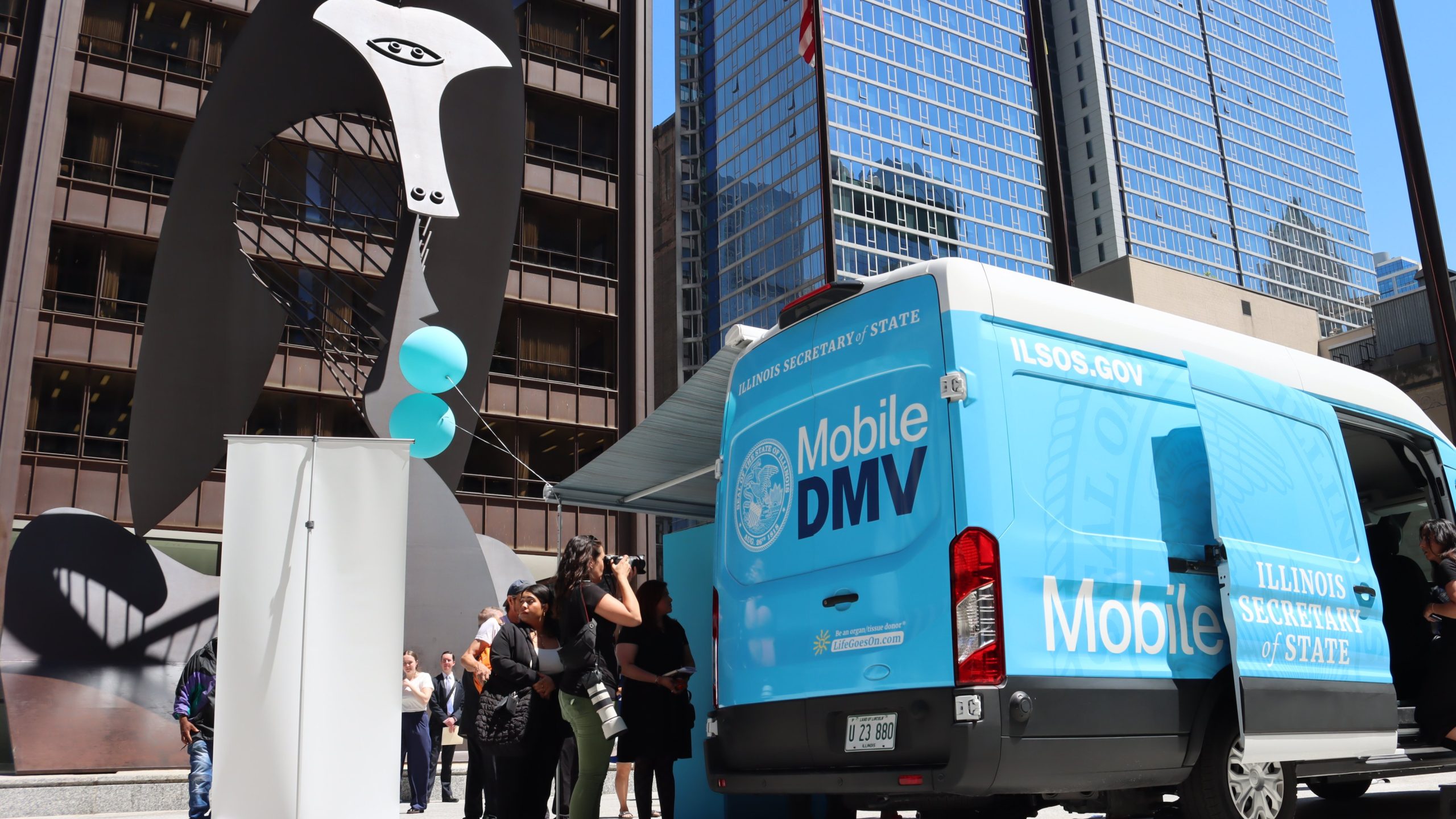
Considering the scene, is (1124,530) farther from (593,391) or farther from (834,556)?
(593,391)

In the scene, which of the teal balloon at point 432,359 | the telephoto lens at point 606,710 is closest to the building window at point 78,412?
the teal balloon at point 432,359

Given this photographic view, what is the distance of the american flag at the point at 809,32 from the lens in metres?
12.5

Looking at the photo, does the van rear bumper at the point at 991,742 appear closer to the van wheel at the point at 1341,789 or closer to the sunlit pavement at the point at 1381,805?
the sunlit pavement at the point at 1381,805

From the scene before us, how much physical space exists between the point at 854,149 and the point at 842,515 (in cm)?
7902

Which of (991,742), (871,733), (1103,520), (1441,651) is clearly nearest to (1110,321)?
(1103,520)

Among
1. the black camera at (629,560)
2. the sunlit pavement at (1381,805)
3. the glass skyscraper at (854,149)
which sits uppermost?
the glass skyscraper at (854,149)

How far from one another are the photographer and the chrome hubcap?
2.88 meters

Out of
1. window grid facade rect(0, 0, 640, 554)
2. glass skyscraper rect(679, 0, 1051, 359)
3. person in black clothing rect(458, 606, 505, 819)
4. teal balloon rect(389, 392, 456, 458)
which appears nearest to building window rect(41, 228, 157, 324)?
window grid facade rect(0, 0, 640, 554)

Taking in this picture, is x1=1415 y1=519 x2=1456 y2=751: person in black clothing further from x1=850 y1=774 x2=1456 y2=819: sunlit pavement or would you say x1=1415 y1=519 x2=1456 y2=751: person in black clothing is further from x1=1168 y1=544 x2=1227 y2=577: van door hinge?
x1=1168 y1=544 x2=1227 y2=577: van door hinge

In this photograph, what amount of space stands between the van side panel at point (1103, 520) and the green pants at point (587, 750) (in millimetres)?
2533

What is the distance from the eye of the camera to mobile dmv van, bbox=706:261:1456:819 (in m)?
4.36

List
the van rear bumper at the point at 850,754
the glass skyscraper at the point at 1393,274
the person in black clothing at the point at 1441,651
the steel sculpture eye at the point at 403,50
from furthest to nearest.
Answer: the glass skyscraper at the point at 1393,274
the steel sculpture eye at the point at 403,50
the person in black clothing at the point at 1441,651
the van rear bumper at the point at 850,754

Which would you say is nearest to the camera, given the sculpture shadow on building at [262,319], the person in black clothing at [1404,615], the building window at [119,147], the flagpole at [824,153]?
the person in black clothing at [1404,615]

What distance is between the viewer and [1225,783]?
4.89 m
